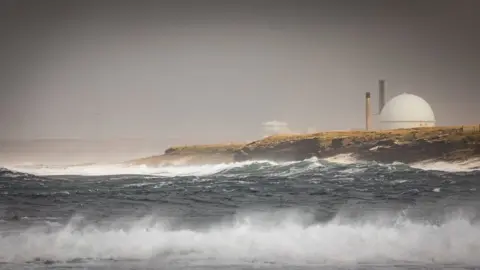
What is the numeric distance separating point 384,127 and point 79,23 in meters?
1.90

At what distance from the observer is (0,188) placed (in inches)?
141

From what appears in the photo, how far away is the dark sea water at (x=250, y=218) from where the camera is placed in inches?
135

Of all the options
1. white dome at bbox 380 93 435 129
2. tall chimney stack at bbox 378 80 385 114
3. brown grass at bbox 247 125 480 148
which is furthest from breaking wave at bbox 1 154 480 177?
tall chimney stack at bbox 378 80 385 114

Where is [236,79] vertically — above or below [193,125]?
above

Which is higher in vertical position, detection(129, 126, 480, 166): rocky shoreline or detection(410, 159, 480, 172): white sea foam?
detection(129, 126, 480, 166): rocky shoreline

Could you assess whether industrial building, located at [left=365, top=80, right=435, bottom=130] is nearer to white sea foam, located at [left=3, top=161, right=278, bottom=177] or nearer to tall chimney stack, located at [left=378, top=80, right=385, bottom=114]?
tall chimney stack, located at [left=378, top=80, right=385, bottom=114]

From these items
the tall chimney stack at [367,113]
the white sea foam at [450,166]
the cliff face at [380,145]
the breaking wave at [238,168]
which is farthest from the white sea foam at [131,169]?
the white sea foam at [450,166]

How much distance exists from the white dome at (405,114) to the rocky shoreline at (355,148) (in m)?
0.04

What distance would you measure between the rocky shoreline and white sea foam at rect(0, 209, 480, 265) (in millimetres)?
347

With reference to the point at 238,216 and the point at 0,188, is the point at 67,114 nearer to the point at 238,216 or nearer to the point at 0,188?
the point at 0,188

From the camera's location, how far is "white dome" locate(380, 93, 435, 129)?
3523 mm

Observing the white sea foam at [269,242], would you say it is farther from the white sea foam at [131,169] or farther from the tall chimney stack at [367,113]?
the tall chimney stack at [367,113]

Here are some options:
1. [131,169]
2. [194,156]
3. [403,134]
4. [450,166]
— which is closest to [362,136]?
[403,134]

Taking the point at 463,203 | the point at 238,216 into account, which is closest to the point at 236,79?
the point at 238,216
